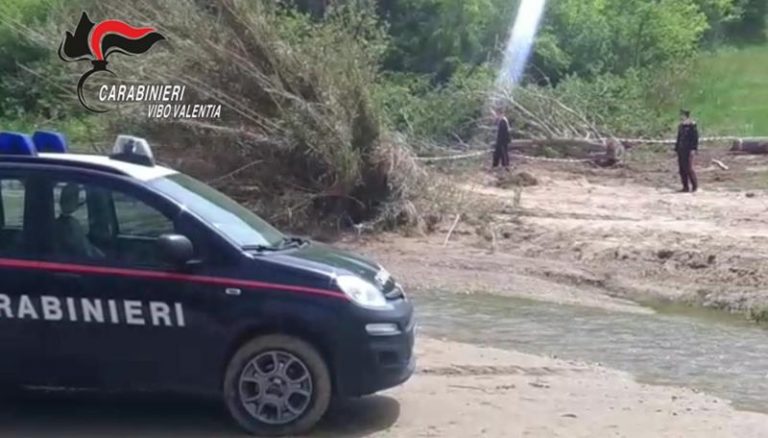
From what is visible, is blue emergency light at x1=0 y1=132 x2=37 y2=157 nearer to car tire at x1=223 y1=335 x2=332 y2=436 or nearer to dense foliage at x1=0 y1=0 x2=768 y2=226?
car tire at x1=223 y1=335 x2=332 y2=436

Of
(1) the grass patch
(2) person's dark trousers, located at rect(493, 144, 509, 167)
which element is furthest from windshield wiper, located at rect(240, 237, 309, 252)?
(1) the grass patch

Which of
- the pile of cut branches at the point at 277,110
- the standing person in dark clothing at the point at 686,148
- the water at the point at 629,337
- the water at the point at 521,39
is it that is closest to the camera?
the water at the point at 629,337

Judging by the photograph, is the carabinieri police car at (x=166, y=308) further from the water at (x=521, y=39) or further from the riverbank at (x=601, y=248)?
the water at (x=521, y=39)

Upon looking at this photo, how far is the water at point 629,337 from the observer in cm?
1075

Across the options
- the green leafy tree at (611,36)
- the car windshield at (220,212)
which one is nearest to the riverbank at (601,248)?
the car windshield at (220,212)

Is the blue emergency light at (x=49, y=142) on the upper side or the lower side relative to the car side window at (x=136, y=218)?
upper

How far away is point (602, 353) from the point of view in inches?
460

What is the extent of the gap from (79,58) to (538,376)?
481 inches

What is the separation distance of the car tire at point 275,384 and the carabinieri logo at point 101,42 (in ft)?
40.1

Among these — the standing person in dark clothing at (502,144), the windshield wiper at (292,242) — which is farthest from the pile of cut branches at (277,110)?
the windshield wiper at (292,242)

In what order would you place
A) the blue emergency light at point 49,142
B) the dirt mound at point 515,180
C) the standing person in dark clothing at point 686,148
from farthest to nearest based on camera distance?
1. the dirt mound at point 515,180
2. the standing person in dark clothing at point 686,148
3. the blue emergency light at point 49,142

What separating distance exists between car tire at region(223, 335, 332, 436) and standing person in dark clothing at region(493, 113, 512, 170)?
65.6 feet

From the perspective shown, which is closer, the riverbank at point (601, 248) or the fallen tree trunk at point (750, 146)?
the riverbank at point (601, 248)

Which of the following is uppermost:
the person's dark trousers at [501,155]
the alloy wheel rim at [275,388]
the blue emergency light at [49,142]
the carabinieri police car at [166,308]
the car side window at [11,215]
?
the blue emergency light at [49,142]
